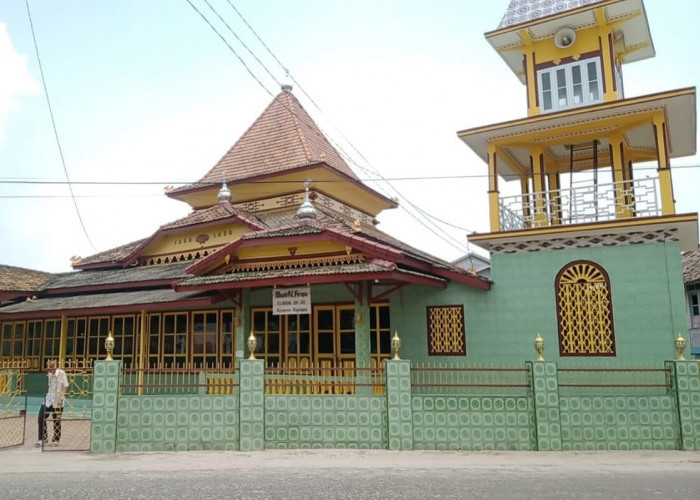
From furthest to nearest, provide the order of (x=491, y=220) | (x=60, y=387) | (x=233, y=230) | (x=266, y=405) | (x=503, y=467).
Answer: (x=233, y=230), (x=491, y=220), (x=60, y=387), (x=266, y=405), (x=503, y=467)

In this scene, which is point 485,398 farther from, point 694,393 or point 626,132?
point 626,132

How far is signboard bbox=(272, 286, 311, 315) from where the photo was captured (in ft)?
39.7

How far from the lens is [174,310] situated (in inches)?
578

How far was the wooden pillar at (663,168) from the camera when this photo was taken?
10.9m

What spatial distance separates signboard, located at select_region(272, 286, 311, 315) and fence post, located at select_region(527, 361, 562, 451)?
471cm

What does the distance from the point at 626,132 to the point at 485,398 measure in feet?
22.3

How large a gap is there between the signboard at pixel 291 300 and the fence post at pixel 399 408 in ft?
10.8

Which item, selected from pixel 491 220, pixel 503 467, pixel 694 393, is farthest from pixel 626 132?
pixel 503 467

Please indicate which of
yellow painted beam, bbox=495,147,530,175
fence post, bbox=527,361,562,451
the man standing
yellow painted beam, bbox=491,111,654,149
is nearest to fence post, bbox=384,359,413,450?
fence post, bbox=527,361,562,451

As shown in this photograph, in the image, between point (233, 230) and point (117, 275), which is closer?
point (233, 230)

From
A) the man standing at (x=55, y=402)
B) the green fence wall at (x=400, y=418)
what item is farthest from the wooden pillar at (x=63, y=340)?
the green fence wall at (x=400, y=418)

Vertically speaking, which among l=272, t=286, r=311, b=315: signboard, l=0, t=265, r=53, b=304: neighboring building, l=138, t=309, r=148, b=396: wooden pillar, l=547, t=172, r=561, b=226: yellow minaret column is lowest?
l=138, t=309, r=148, b=396: wooden pillar

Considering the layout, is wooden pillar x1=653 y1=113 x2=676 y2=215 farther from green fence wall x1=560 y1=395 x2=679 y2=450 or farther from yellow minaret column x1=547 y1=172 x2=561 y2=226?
green fence wall x1=560 y1=395 x2=679 y2=450

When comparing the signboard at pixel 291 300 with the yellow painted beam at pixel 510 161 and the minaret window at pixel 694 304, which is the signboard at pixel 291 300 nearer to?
the yellow painted beam at pixel 510 161
